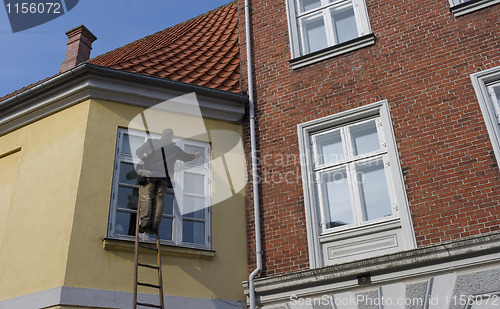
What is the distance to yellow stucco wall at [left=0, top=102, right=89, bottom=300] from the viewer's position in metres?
7.20

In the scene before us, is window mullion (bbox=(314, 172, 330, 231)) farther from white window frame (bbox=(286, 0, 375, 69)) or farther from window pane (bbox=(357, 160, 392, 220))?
white window frame (bbox=(286, 0, 375, 69))

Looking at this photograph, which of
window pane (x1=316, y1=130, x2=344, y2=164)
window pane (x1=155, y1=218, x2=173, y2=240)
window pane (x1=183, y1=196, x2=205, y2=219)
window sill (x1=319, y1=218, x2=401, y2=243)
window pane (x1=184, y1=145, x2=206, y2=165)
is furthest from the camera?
window pane (x1=184, y1=145, x2=206, y2=165)

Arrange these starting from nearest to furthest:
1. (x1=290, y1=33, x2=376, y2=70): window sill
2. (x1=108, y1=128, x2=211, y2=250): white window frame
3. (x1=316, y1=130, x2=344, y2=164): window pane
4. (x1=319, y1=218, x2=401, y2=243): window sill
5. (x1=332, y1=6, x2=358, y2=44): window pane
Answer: (x1=319, y1=218, x2=401, y2=243): window sill < (x1=108, y1=128, x2=211, y2=250): white window frame < (x1=316, y1=130, x2=344, y2=164): window pane < (x1=290, y1=33, x2=376, y2=70): window sill < (x1=332, y1=6, x2=358, y2=44): window pane

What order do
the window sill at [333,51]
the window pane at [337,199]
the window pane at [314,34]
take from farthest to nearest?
the window pane at [314,34]
the window sill at [333,51]
the window pane at [337,199]

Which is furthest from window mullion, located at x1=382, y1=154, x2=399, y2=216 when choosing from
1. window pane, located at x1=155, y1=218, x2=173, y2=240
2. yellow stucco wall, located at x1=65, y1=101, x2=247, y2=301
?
window pane, located at x1=155, y1=218, x2=173, y2=240

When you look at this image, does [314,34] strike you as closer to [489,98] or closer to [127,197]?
[489,98]

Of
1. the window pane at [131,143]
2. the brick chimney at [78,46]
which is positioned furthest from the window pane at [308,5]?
the brick chimney at [78,46]

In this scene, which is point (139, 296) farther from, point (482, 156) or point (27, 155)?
point (482, 156)

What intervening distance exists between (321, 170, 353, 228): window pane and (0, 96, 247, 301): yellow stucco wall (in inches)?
54.4

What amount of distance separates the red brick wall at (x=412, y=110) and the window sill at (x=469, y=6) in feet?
0.33

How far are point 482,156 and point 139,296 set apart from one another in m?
5.04

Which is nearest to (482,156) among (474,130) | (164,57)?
(474,130)

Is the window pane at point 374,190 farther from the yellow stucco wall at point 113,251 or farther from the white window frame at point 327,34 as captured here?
the white window frame at point 327,34

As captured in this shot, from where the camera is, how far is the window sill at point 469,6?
333 inches
